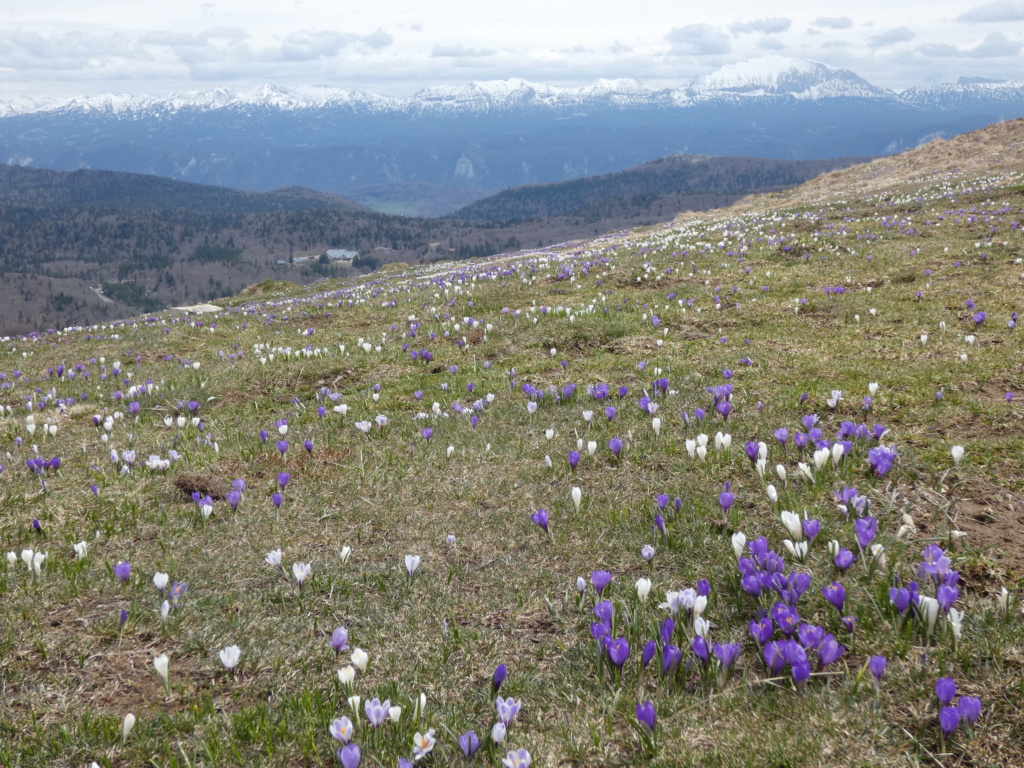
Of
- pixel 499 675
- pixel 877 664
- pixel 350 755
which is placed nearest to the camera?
pixel 350 755

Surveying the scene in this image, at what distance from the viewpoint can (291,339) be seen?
15234 millimetres

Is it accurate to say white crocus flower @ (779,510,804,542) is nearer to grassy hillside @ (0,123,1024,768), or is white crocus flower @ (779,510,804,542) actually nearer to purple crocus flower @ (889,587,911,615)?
grassy hillside @ (0,123,1024,768)

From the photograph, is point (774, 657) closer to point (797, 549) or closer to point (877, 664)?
point (877, 664)

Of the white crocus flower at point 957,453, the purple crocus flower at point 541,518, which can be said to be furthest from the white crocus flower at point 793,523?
the white crocus flower at point 957,453

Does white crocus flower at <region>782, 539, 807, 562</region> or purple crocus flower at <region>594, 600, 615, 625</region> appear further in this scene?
white crocus flower at <region>782, 539, 807, 562</region>

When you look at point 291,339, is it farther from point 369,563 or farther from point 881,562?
point 881,562

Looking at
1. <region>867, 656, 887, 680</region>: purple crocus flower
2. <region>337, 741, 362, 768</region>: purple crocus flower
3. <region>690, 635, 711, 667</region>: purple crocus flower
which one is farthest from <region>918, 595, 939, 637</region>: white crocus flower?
<region>337, 741, 362, 768</region>: purple crocus flower

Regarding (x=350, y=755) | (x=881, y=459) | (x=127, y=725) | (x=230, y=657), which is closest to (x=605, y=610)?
(x=350, y=755)

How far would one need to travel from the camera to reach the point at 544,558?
17.1 ft

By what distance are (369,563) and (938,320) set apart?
10580mm

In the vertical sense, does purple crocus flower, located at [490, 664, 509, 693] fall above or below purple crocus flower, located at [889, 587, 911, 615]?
below

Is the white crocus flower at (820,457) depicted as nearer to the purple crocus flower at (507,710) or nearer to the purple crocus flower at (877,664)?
the purple crocus flower at (877,664)

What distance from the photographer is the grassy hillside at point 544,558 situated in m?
3.32

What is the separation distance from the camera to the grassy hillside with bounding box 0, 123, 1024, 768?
3.32 meters
